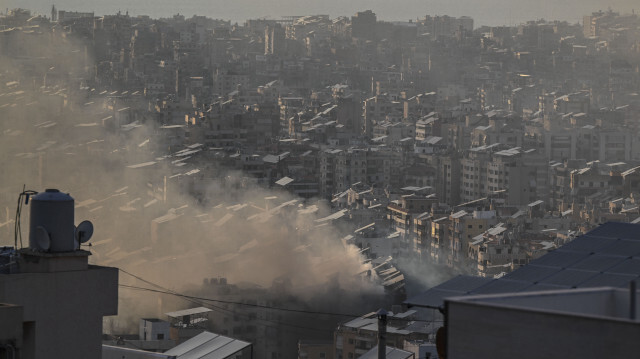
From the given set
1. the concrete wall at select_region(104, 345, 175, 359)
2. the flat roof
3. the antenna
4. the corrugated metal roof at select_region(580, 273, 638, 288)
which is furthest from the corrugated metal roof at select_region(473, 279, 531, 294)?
the flat roof

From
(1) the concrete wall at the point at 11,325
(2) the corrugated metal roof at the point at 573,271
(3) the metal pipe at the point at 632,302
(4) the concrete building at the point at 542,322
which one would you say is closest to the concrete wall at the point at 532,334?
(4) the concrete building at the point at 542,322

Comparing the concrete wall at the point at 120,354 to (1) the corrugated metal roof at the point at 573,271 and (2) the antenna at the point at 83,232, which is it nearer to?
(2) the antenna at the point at 83,232

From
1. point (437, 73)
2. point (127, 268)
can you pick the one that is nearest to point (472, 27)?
point (437, 73)

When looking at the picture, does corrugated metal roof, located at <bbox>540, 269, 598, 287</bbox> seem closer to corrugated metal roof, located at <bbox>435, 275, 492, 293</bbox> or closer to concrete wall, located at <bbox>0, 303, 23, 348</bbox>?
corrugated metal roof, located at <bbox>435, 275, 492, 293</bbox>

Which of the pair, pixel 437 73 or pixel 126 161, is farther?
pixel 437 73

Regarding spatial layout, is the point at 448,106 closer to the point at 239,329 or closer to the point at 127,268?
the point at 127,268

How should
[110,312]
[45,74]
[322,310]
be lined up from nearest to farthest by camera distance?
[110,312] → [322,310] → [45,74]

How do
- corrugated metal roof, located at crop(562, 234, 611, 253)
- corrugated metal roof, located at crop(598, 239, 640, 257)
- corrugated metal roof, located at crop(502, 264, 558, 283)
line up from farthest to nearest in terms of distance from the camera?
corrugated metal roof, located at crop(562, 234, 611, 253) < corrugated metal roof, located at crop(598, 239, 640, 257) < corrugated metal roof, located at crop(502, 264, 558, 283)

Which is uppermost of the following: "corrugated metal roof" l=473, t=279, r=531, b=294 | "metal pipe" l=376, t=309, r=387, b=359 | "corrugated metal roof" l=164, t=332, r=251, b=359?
"corrugated metal roof" l=473, t=279, r=531, b=294
